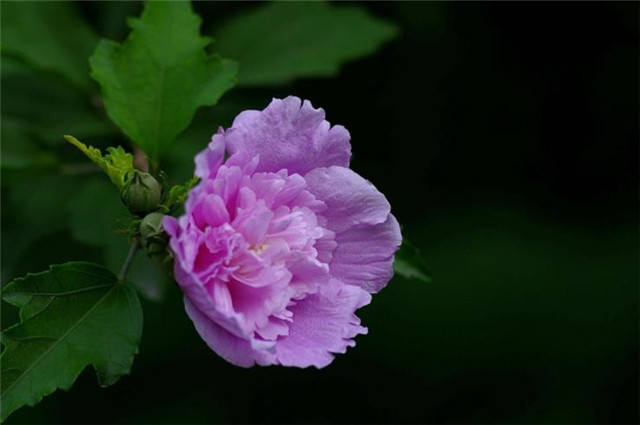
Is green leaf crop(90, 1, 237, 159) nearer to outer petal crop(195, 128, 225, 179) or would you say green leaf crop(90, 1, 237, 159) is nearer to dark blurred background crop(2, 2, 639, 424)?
outer petal crop(195, 128, 225, 179)

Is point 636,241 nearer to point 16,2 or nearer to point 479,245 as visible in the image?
point 479,245

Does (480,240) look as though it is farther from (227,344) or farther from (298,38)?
(227,344)

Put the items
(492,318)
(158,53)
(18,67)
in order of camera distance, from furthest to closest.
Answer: (492,318)
(18,67)
(158,53)

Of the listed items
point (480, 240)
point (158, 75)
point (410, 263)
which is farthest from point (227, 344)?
point (480, 240)

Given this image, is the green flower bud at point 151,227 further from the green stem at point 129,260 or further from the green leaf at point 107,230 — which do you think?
the green leaf at point 107,230

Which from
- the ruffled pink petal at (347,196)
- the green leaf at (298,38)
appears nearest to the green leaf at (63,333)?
the ruffled pink petal at (347,196)

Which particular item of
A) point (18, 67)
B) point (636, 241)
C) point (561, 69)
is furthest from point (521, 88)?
point (18, 67)

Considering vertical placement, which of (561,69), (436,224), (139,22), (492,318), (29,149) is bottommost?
(492,318)

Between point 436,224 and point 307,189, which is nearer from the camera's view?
point 307,189
